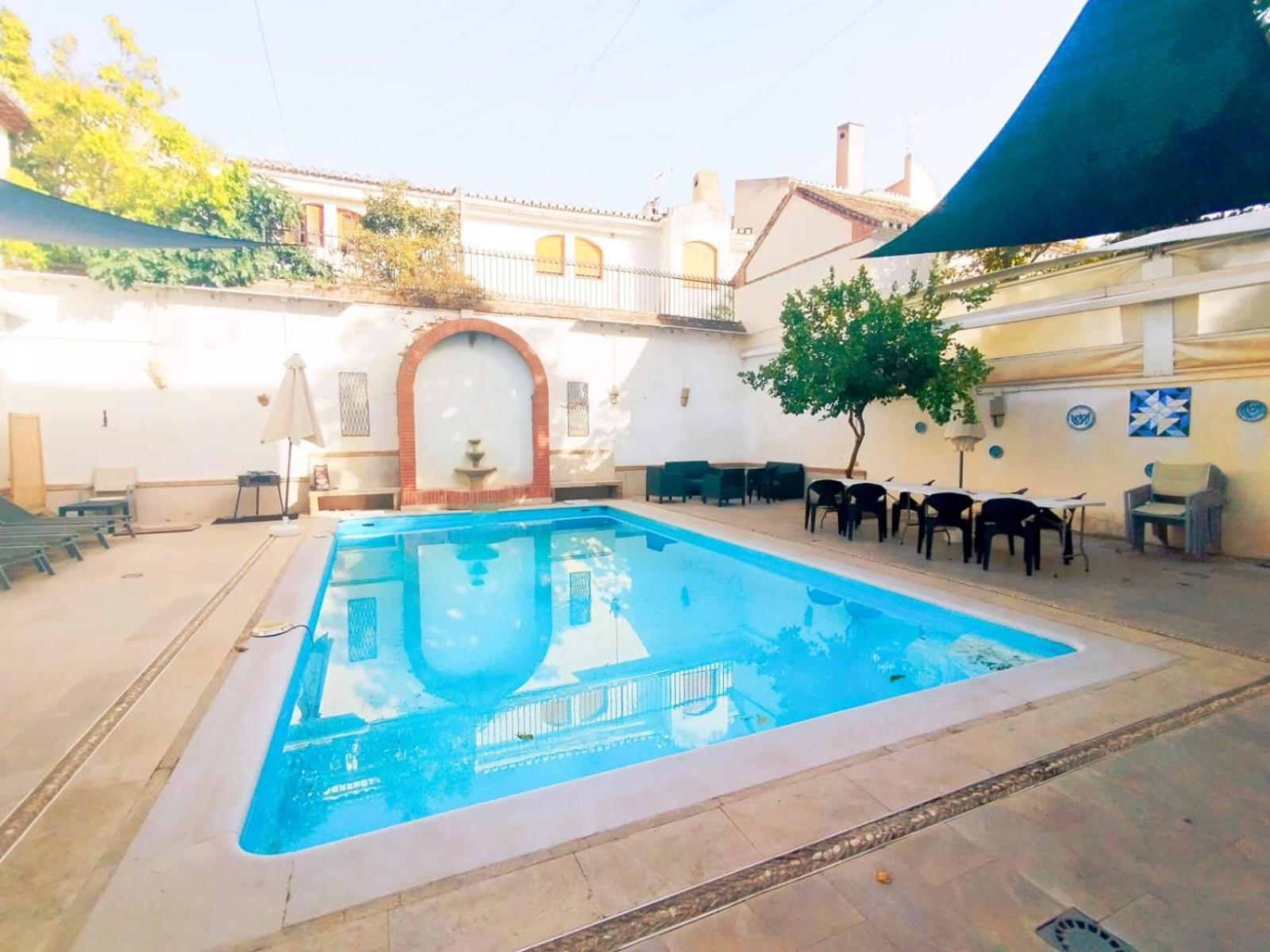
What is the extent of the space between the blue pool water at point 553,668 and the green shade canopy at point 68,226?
3570mm

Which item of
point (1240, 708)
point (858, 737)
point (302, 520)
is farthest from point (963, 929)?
point (302, 520)

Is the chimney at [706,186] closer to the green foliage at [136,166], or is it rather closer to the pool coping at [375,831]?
the green foliage at [136,166]

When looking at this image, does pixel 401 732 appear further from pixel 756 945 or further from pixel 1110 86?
pixel 1110 86

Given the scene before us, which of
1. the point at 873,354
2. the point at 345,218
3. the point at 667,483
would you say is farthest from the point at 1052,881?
the point at 345,218

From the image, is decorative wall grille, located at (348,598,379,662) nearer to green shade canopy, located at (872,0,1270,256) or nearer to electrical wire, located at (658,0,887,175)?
green shade canopy, located at (872,0,1270,256)

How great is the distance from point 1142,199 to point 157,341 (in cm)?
1346

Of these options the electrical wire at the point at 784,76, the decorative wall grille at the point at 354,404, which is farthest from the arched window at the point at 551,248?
the decorative wall grille at the point at 354,404

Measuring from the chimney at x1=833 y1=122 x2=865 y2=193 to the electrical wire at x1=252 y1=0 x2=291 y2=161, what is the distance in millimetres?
15487

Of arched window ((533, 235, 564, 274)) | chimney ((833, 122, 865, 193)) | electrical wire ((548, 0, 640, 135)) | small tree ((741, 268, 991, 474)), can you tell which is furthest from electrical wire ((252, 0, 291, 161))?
chimney ((833, 122, 865, 193))

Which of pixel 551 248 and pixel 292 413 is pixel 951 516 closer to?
pixel 292 413

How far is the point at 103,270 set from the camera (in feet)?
33.2

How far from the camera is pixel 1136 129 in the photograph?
342 cm

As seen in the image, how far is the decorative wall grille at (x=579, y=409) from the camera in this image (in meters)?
14.2

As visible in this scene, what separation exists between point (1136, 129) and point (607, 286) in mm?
15272
